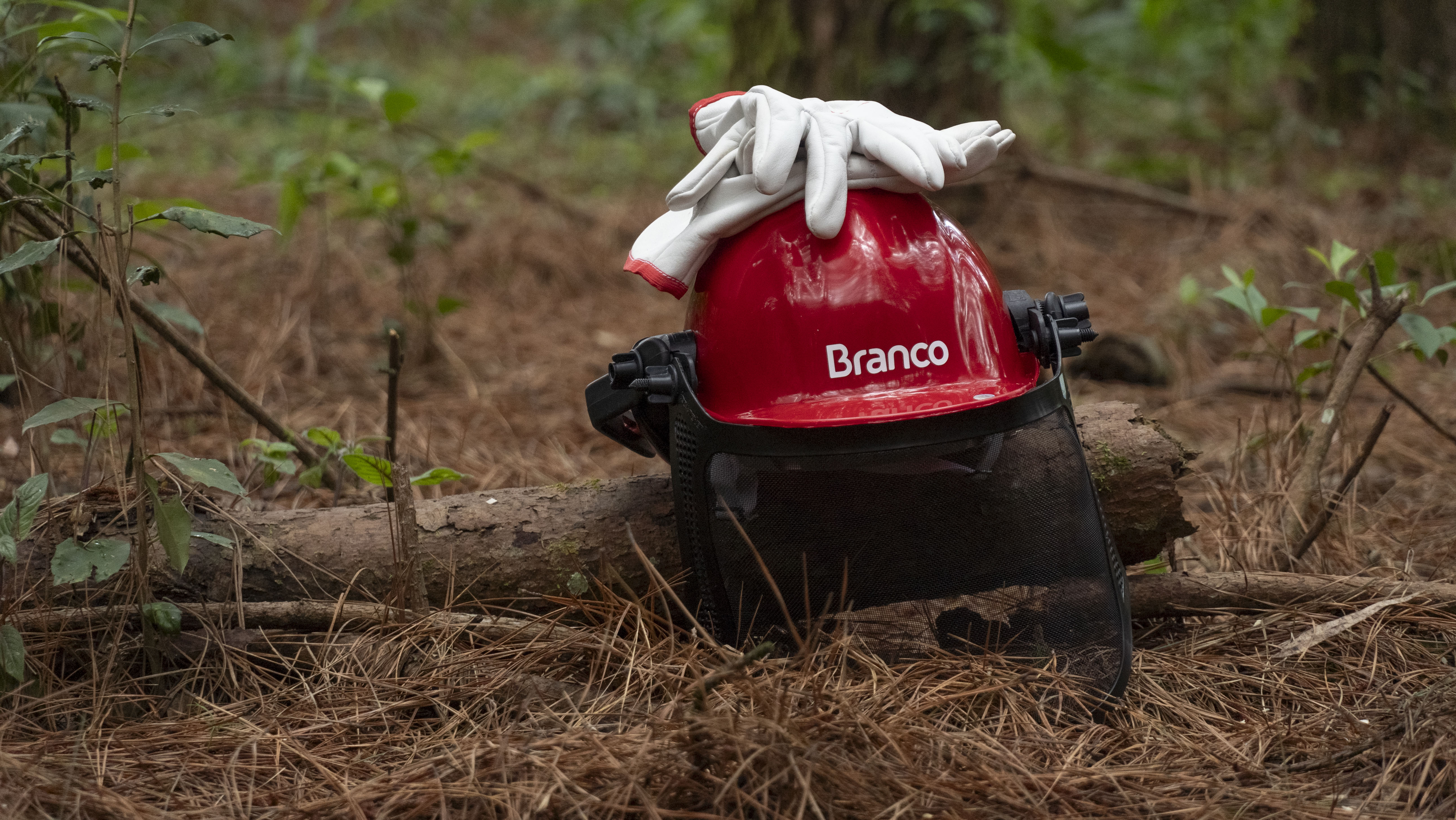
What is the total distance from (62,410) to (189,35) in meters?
0.56

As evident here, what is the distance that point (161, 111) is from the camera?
1568 millimetres

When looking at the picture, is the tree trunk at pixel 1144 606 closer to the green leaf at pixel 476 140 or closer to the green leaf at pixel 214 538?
Answer: the green leaf at pixel 214 538

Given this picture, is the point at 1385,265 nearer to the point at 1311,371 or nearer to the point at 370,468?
the point at 1311,371

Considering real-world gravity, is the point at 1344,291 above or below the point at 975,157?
below

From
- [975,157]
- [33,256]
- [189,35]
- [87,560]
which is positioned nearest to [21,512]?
[87,560]

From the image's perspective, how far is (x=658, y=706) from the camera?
4.93 feet

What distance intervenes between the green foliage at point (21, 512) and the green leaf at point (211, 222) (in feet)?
1.33

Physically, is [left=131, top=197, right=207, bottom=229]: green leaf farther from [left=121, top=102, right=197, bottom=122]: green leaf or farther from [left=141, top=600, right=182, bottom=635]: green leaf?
[left=141, top=600, right=182, bottom=635]: green leaf

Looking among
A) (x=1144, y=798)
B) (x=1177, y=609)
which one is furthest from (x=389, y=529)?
(x=1177, y=609)

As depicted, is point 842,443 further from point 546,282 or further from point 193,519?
point 546,282

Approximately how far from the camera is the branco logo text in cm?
157

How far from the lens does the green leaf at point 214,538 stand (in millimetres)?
1569

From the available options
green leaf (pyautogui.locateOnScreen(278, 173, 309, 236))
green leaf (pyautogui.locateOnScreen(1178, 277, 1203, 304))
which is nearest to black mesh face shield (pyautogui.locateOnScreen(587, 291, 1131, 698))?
green leaf (pyautogui.locateOnScreen(278, 173, 309, 236))

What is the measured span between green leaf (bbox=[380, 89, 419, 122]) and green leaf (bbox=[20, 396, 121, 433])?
164cm
